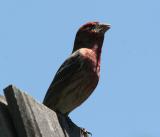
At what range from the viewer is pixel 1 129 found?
4.17 meters

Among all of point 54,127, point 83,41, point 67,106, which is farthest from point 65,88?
point 54,127

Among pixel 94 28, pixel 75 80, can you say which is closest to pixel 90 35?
pixel 94 28

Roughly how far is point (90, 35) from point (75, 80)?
153 cm

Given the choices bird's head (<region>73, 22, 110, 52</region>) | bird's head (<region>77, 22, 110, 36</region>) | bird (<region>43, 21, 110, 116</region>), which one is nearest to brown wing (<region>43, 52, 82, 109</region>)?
bird (<region>43, 21, 110, 116</region>)

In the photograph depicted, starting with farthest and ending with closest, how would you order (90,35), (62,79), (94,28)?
(94,28), (90,35), (62,79)

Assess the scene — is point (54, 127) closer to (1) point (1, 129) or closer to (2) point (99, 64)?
(1) point (1, 129)

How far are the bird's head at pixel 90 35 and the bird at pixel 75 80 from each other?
94mm

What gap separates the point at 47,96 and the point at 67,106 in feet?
1.11

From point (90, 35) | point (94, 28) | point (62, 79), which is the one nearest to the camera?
point (62, 79)

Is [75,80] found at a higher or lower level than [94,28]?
lower

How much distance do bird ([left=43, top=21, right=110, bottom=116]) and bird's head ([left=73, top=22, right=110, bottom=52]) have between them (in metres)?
0.09

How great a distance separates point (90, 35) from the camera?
1063 centimetres

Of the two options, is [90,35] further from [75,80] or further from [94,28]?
[75,80]

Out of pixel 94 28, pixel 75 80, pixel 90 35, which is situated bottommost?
pixel 75 80
